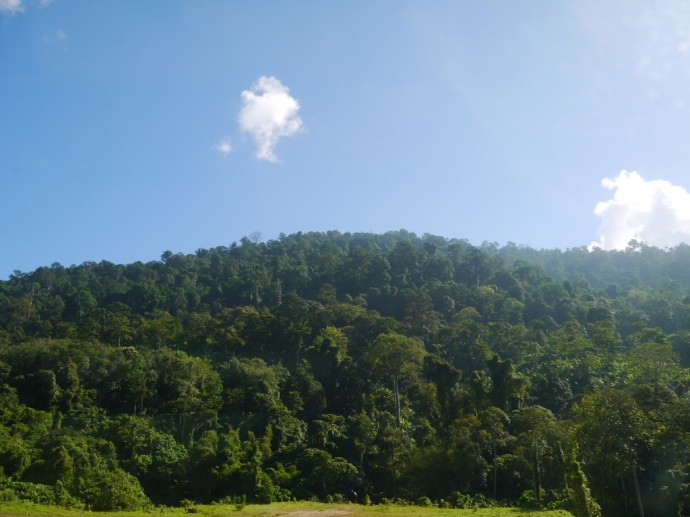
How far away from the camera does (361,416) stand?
121 feet

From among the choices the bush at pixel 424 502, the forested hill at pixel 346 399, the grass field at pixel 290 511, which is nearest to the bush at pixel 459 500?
the forested hill at pixel 346 399

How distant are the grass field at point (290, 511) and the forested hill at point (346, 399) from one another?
251 cm

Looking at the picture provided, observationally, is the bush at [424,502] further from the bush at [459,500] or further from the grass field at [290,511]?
the grass field at [290,511]

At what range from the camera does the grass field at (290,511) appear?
65.9ft

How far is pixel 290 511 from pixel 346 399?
2000 cm

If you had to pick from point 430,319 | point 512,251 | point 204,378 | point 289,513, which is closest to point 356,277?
point 430,319

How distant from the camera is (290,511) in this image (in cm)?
2380

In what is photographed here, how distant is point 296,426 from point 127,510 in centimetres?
1572

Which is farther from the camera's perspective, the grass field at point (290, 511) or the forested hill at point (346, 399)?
the forested hill at point (346, 399)

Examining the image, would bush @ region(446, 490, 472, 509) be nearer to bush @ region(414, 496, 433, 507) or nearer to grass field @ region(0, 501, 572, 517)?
bush @ region(414, 496, 433, 507)

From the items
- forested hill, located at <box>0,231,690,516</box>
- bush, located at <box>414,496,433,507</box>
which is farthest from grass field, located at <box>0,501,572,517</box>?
forested hill, located at <box>0,231,690,516</box>

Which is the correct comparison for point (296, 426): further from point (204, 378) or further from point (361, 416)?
point (204, 378)

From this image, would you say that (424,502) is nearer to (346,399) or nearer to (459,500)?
(459,500)

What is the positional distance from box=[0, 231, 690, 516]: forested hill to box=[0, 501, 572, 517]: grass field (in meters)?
2.51
